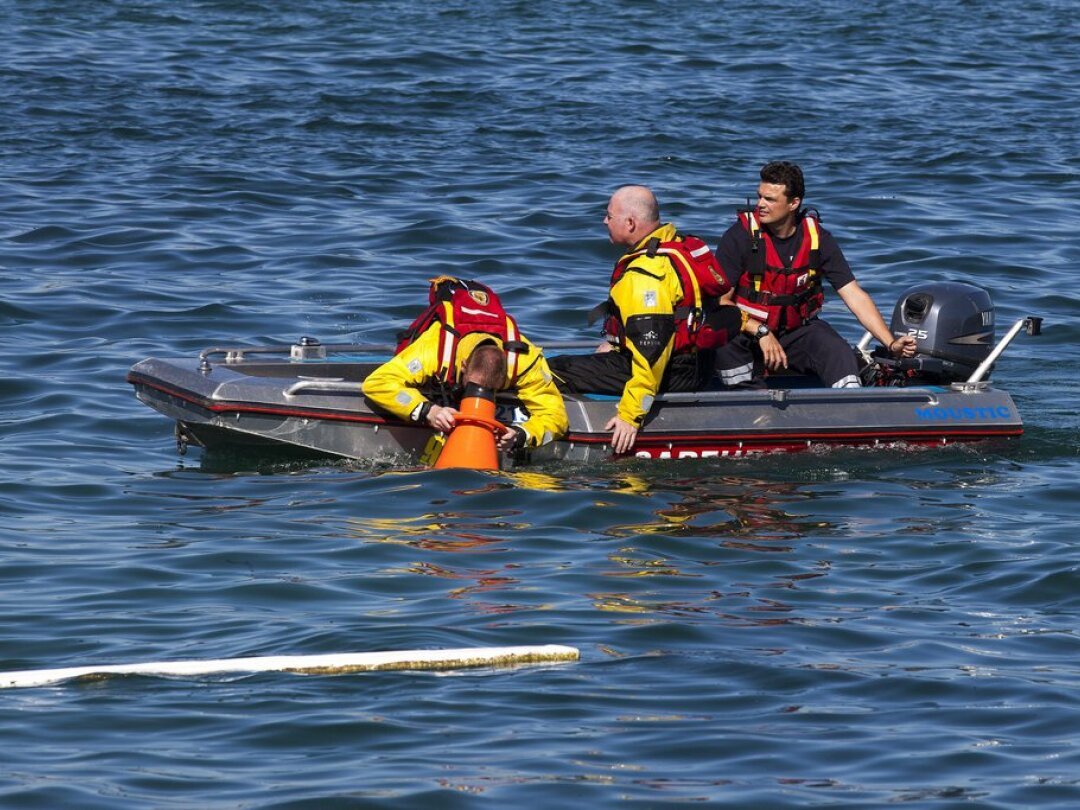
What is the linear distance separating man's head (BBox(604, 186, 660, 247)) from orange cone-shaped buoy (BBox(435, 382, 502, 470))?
3.41ft

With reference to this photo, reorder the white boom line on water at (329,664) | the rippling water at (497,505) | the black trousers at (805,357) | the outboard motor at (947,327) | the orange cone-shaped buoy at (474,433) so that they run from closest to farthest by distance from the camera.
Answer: the rippling water at (497,505) < the white boom line on water at (329,664) < the orange cone-shaped buoy at (474,433) < the black trousers at (805,357) < the outboard motor at (947,327)

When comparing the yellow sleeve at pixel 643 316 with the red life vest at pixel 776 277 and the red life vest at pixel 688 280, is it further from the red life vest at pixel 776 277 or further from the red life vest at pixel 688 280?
the red life vest at pixel 776 277

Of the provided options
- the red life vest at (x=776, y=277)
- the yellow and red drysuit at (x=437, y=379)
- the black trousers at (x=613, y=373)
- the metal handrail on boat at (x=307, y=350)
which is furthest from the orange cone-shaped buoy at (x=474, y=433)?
the red life vest at (x=776, y=277)

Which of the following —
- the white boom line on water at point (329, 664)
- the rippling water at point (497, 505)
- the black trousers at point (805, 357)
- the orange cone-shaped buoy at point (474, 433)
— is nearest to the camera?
the rippling water at point (497, 505)

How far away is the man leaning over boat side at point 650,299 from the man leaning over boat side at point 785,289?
43cm

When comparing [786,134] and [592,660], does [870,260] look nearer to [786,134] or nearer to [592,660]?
[786,134]

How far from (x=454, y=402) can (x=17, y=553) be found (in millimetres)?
2353

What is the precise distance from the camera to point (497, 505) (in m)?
8.24

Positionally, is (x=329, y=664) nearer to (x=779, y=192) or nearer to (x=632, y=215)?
(x=632, y=215)

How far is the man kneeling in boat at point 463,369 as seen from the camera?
8586 millimetres

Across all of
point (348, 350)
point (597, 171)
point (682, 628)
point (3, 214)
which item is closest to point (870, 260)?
point (597, 171)

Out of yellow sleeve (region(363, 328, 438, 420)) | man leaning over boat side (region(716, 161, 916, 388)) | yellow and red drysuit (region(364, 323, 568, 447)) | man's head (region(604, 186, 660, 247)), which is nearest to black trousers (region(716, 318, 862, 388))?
man leaning over boat side (region(716, 161, 916, 388))

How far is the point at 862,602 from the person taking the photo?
7.03 meters

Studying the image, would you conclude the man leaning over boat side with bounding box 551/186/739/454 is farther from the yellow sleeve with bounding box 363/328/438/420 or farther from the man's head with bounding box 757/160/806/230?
the yellow sleeve with bounding box 363/328/438/420
